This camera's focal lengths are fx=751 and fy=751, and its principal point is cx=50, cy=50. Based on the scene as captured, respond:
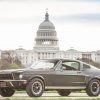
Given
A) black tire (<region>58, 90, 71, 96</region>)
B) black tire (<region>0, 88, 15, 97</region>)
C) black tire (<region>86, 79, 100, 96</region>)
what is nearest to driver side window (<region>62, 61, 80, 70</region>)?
black tire (<region>86, 79, 100, 96</region>)

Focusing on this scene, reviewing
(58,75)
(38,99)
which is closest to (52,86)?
(58,75)

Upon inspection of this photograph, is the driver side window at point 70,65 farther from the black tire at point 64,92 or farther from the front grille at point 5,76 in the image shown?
the front grille at point 5,76

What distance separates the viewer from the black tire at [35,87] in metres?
23.6

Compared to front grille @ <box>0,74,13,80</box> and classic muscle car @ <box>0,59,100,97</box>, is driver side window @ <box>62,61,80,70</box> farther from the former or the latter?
front grille @ <box>0,74,13,80</box>

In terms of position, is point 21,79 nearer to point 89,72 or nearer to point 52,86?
point 52,86

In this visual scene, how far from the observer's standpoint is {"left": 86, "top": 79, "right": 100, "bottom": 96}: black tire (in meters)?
25.2

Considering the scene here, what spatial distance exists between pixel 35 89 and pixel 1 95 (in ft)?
4.61

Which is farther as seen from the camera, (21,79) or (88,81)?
(88,81)

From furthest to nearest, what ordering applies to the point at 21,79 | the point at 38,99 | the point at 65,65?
the point at 65,65
the point at 21,79
the point at 38,99

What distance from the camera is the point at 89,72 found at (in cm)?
2541

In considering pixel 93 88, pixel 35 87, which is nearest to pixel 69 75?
pixel 93 88

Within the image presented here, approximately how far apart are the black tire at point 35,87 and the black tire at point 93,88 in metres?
1.96

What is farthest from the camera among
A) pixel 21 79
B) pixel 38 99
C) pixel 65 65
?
pixel 65 65

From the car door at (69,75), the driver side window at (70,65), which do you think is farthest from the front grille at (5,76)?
the driver side window at (70,65)
